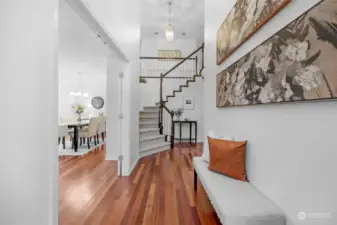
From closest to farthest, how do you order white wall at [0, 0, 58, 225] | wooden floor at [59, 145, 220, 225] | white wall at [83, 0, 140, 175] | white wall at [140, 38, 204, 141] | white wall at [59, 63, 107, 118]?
white wall at [0, 0, 58, 225] < wooden floor at [59, 145, 220, 225] < white wall at [83, 0, 140, 175] < white wall at [140, 38, 204, 141] < white wall at [59, 63, 107, 118]

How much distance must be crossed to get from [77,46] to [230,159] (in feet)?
18.6

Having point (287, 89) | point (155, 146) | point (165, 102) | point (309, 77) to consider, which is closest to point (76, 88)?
point (165, 102)

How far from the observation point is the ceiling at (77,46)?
14.7 feet

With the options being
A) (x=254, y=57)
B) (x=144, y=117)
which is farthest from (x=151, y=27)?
(x=254, y=57)

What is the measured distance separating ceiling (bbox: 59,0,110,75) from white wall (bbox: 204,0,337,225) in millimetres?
2616

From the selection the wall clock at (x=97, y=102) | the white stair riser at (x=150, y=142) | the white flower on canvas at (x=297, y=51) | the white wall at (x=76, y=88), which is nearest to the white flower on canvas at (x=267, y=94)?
the white flower on canvas at (x=297, y=51)

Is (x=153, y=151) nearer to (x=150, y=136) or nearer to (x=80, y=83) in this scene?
(x=150, y=136)

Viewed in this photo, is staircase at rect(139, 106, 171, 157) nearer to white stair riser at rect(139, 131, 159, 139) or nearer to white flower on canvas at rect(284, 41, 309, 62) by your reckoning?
white stair riser at rect(139, 131, 159, 139)

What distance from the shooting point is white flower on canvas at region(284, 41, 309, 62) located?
51.7 inches

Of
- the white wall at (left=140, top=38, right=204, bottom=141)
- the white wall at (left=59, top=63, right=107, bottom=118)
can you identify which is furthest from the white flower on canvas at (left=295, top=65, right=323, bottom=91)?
the white wall at (left=59, top=63, right=107, bottom=118)

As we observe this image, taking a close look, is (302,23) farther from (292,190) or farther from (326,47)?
(292,190)

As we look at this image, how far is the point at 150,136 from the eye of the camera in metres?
6.77

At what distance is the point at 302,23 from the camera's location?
1.34m

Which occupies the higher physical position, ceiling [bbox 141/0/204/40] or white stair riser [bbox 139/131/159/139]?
ceiling [bbox 141/0/204/40]
